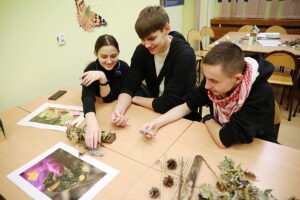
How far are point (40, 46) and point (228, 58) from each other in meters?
1.69

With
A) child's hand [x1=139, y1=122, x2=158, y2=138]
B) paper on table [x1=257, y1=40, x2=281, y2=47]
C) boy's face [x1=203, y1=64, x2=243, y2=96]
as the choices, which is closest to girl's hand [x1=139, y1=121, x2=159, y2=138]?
child's hand [x1=139, y1=122, x2=158, y2=138]

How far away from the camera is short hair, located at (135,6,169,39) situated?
1.32 m

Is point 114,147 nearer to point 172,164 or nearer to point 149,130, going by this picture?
point 149,130

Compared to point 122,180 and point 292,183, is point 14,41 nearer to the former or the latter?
point 122,180

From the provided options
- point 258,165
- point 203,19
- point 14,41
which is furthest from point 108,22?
point 203,19

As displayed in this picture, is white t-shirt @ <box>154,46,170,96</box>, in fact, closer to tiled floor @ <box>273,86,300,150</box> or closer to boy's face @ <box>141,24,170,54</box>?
boy's face @ <box>141,24,170,54</box>

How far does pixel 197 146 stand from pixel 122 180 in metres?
0.41

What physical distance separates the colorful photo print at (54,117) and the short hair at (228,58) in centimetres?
91

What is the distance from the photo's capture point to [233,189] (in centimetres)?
79

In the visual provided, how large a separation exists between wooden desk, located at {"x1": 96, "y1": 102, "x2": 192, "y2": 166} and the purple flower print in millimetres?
263

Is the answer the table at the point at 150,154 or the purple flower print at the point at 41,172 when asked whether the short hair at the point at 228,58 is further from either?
the purple flower print at the point at 41,172

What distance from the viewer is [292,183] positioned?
85 centimetres

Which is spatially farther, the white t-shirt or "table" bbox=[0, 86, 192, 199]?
the white t-shirt

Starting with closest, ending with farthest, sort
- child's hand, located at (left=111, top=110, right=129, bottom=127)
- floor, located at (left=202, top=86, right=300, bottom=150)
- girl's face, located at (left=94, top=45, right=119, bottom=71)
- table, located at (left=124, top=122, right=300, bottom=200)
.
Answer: table, located at (left=124, top=122, right=300, bottom=200)
child's hand, located at (left=111, top=110, right=129, bottom=127)
girl's face, located at (left=94, top=45, right=119, bottom=71)
floor, located at (left=202, top=86, right=300, bottom=150)
